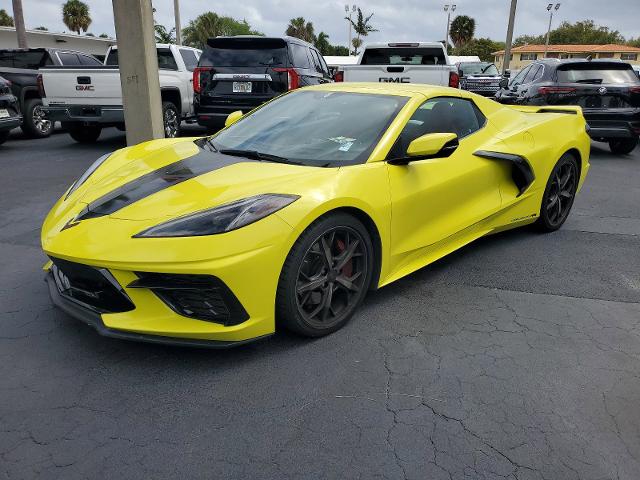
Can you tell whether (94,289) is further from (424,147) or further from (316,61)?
(316,61)

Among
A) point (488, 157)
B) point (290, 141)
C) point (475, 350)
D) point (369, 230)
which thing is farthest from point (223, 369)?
point (488, 157)

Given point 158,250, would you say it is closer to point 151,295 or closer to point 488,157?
point 151,295

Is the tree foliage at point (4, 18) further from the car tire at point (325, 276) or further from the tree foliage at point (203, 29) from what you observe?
the car tire at point (325, 276)

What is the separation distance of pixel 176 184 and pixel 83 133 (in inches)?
330

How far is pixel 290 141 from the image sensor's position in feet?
11.4

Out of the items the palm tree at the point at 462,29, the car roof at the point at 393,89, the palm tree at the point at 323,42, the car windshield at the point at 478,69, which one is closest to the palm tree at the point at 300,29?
the palm tree at the point at 323,42

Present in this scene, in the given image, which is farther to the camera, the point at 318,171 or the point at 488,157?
the point at 488,157

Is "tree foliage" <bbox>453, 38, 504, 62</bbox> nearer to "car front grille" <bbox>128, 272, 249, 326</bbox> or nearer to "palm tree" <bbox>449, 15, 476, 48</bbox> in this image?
"palm tree" <bbox>449, 15, 476, 48</bbox>

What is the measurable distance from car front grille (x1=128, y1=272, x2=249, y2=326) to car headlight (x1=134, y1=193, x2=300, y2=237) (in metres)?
0.20

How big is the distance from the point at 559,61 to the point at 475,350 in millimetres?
8235

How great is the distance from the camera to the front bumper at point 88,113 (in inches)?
345

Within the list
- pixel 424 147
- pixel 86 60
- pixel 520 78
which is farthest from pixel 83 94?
pixel 520 78

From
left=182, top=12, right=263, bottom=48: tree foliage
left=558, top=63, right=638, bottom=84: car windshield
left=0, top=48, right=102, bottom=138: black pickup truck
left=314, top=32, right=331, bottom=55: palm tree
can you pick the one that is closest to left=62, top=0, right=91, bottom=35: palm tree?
left=182, top=12, right=263, bottom=48: tree foliage

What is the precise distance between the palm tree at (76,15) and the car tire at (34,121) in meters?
53.7
